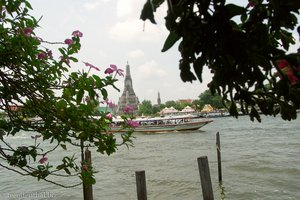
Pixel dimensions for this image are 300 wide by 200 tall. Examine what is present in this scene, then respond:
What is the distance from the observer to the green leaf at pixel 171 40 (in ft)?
2.77

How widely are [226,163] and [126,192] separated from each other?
6603 mm

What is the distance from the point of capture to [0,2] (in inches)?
101

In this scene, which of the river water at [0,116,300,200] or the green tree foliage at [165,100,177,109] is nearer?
the river water at [0,116,300,200]

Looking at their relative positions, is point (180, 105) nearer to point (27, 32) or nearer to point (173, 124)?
point (173, 124)

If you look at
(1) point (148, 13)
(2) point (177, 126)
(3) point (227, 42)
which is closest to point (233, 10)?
(3) point (227, 42)

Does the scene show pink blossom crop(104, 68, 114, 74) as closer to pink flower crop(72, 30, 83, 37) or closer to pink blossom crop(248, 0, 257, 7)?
pink flower crop(72, 30, 83, 37)

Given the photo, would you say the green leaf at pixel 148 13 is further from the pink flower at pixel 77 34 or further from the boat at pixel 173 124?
the boat at pixel 173 124

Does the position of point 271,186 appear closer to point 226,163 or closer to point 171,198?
point 171,198

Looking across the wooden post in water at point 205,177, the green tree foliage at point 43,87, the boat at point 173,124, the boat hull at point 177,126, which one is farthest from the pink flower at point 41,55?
the boat hull at point 177,126

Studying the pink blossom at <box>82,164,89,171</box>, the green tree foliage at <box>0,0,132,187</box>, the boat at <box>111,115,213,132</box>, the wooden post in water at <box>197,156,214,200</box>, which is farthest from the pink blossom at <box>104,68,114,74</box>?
the boat at <box>111,115,213,132</box>

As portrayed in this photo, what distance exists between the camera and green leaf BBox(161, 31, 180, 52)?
0.84 meters

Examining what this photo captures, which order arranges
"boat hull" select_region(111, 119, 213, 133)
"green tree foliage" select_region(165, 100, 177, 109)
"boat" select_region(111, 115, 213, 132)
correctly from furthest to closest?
"green tree foliage" select_region(165, 100, 177, 109), "boat" select_region(111, 115, 213, 132), "boat hull" select_region(111, 119, 213, 133)

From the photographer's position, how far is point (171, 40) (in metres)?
0.85

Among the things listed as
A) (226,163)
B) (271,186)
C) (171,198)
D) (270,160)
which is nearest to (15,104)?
(171,198)
